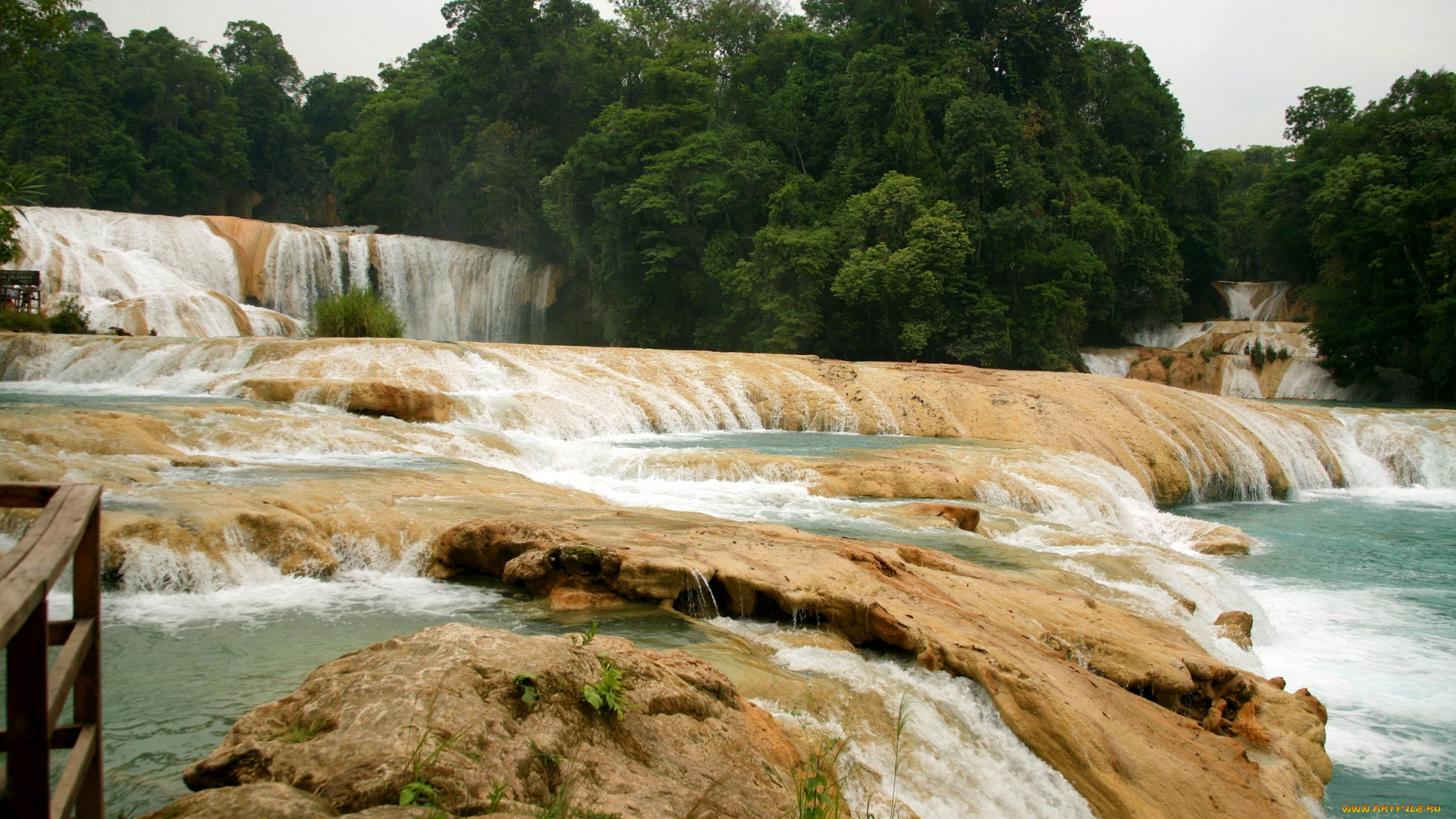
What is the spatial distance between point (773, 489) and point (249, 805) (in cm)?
791

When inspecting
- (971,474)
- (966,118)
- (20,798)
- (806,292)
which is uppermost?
(966,118)

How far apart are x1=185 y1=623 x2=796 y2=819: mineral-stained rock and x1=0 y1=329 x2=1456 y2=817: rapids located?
0.63 metres

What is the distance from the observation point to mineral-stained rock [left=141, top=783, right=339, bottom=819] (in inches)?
80.7

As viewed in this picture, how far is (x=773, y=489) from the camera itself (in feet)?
32.2

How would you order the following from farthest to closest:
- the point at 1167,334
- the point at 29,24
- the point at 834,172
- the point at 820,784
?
the point at 1167,334 → the point at 834,172 → the point at 29,24 → the point at 820,784

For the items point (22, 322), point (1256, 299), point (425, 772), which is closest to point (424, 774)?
point (425, 772)

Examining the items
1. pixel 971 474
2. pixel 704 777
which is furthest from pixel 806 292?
pixel 704 777

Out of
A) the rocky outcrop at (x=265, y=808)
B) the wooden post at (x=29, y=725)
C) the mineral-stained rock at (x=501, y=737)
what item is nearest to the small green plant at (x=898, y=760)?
the mineral-stained rock at (x=501, y=737)

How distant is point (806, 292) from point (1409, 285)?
1572cm

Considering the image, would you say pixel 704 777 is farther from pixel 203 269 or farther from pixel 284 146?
pixel 284 146

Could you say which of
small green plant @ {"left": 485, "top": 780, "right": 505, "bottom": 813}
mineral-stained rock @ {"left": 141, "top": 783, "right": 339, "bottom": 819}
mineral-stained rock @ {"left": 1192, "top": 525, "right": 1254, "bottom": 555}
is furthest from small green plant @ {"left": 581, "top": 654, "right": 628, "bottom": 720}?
mineral-stained rock @ {"left": 1192, "top": 525, "right": 1254, "bottom": 555}

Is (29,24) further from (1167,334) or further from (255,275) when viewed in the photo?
(1167,334)

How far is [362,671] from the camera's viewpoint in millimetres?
2824

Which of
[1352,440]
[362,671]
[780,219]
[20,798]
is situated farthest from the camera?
[780,219]
